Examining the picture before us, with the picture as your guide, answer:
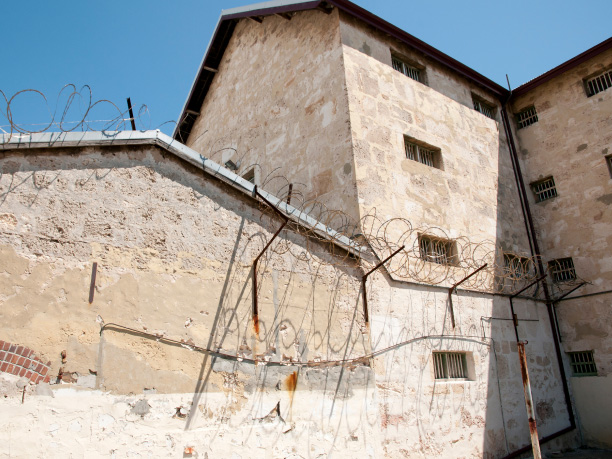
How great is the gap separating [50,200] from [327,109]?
5718 mm

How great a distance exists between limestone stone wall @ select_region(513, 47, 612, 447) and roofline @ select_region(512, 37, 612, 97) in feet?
0.52

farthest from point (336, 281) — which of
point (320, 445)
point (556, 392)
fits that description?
point (556, 392)

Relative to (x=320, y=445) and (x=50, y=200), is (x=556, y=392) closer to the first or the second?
(x=320, y=445)

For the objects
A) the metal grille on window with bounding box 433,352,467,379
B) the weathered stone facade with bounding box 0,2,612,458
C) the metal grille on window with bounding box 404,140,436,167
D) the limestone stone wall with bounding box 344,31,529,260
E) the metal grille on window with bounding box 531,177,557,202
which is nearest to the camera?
the weathered stone facade with bounding box 0,2,612,458

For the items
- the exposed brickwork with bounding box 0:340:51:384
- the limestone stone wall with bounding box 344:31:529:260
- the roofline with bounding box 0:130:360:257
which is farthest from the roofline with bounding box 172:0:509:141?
the exposed brickwork with bounding box 0:340:51:384

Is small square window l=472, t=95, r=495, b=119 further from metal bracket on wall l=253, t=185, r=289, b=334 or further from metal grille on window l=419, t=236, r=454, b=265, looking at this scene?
metal bracket on wall l=253, t=185, r=289, b=334

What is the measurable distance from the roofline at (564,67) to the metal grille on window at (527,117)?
19.2 inches

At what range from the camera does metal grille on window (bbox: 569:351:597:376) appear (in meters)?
10.1

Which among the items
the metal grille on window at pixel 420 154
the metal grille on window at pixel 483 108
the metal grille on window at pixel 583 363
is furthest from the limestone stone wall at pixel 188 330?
the metal grille on window at pixel 483 108

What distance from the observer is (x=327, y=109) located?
963cm

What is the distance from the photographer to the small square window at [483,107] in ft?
40.4

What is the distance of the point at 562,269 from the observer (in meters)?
11.0

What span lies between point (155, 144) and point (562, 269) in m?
9.29

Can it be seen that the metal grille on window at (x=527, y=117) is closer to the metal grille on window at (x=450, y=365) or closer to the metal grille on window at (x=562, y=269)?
the metal grille on window at (x=562, y=269)
